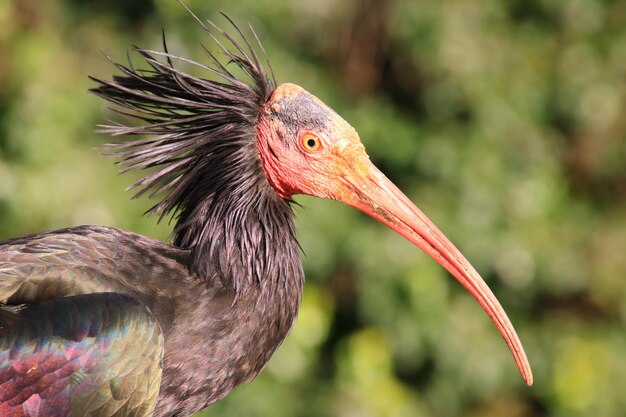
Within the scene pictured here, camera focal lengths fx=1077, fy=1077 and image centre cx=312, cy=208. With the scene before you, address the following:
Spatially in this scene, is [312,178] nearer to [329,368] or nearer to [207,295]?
[207,295]

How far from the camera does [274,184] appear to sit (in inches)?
162

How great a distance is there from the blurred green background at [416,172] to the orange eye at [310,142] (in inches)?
115

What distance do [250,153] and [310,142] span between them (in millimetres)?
229

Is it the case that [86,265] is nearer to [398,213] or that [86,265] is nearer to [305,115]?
[305,115]

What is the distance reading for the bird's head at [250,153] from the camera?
158 inches

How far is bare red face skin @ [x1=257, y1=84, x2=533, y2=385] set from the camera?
13.1ft

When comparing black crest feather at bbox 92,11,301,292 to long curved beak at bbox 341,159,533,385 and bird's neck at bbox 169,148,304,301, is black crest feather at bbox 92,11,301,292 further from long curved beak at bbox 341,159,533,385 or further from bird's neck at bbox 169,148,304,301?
long curved beak at bbox 341,159,533,385

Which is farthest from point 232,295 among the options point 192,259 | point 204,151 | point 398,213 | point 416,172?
point 416,172

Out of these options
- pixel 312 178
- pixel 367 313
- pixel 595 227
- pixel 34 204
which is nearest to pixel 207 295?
pixel 312 178

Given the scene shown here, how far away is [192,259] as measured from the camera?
13.1 feet

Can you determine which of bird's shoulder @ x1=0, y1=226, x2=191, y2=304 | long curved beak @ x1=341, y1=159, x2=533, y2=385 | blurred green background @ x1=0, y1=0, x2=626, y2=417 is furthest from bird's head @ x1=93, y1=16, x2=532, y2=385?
blurred green background @ x1=0, y1=0, x2=626, y2=417

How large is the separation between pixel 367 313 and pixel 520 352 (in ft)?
12.3

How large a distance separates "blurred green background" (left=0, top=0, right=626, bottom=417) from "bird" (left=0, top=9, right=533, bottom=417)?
2.91m

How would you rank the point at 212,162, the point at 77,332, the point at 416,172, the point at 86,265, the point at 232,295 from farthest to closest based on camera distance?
1. the point at 416,172
2. the point at 212,162
3. the point at 232,295
4. the point at 86,265
5. the point at 77,332
